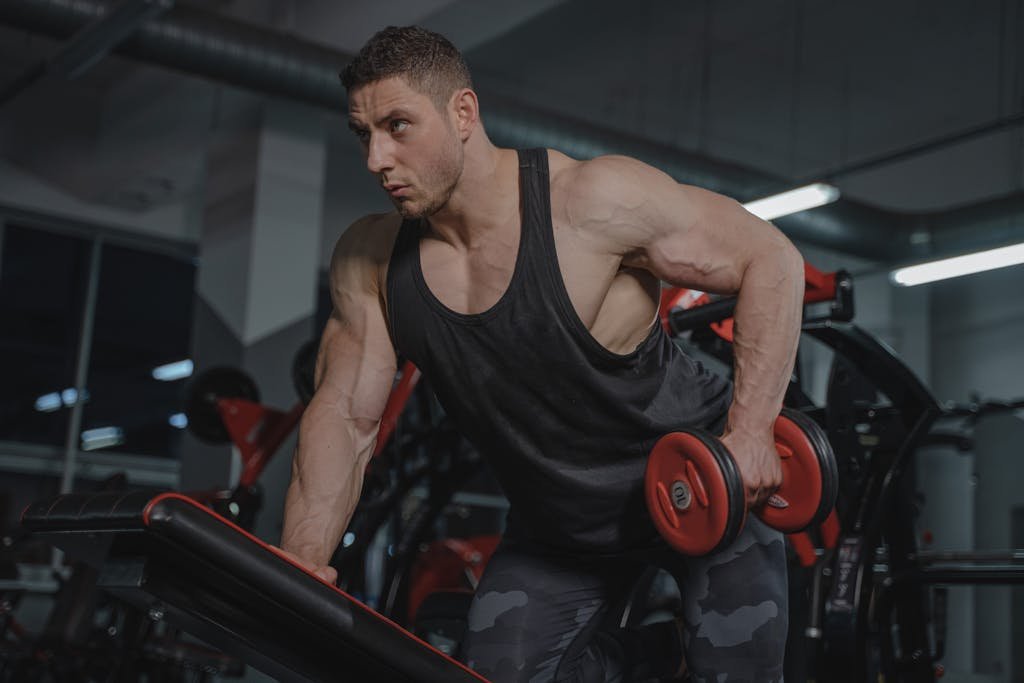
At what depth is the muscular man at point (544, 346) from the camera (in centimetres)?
148

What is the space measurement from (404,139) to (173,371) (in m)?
7.86

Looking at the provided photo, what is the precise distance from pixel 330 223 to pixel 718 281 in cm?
764

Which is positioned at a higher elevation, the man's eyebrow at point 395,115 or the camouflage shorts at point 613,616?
the man's eyebrow at point 395,115

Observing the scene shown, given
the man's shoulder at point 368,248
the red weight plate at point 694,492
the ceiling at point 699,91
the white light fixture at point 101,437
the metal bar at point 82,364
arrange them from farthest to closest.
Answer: the white light fixture at point 101,437, the metal bar at point 82,364, the ceiling at point 699,91, the man's shoulder at point 368,248, the red weight plate at point 694,492

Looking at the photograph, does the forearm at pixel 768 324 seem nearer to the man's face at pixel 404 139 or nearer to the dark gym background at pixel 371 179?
the man's face at pixel 404 139

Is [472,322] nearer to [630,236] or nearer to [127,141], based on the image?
[630,236]

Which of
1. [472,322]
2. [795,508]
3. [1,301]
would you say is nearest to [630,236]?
[472,322]

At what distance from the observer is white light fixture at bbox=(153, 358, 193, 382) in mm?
8742

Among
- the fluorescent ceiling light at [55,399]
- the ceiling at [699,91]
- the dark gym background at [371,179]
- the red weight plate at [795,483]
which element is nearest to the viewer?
the red weight plate at [795,483]

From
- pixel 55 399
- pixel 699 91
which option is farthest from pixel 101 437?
pixel 699 91

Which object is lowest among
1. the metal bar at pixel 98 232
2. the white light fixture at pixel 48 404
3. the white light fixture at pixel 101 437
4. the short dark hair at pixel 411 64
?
the short dark hair at pixel 411 64

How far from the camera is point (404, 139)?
57.3 inches

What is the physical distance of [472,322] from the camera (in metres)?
1.51

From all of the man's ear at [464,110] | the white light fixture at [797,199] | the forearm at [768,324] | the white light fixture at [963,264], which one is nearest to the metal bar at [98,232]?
the white light fixture at [797,199]
